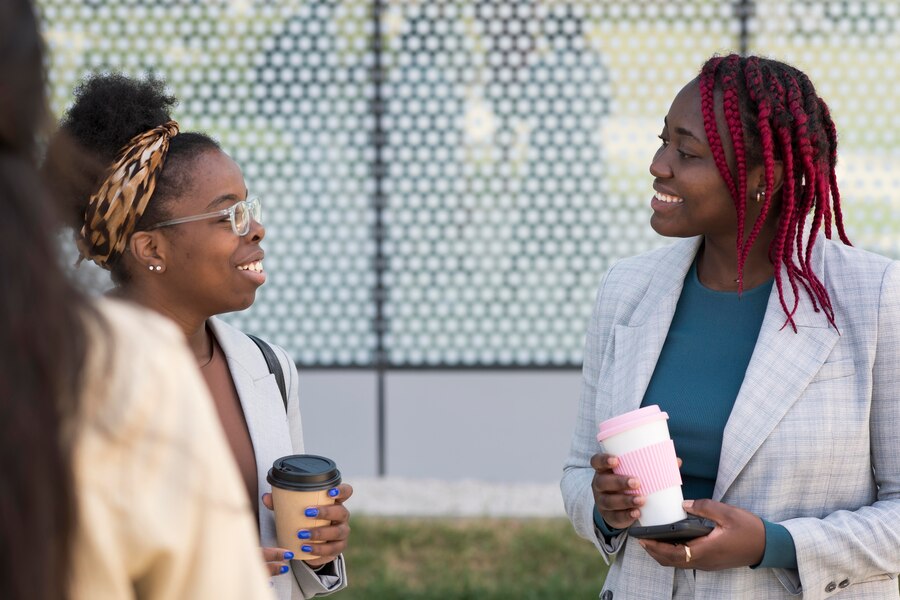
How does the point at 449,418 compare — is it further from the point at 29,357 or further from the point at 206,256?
the point at 29,357

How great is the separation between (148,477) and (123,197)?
1.53 metres

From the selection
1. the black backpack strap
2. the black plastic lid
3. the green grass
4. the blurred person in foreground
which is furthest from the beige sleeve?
the green grass

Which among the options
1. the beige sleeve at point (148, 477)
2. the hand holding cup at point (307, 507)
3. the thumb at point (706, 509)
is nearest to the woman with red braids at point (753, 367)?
the thumb at point (706, 509)

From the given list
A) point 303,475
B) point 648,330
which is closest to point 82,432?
point 303,475

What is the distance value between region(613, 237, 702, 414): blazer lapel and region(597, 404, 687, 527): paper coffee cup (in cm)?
27

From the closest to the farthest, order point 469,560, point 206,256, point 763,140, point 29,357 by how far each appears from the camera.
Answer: point 29,357, point 763,140, point 206,256, point 469,560

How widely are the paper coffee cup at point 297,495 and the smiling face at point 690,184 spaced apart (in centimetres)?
89

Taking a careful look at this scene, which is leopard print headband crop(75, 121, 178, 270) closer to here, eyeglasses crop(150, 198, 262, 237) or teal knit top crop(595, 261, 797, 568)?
eyeglasses crop(150, 198, 262, 237)

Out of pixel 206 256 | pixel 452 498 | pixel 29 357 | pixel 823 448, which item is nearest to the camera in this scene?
pixel 29 357

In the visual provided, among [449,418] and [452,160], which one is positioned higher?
[452,160]

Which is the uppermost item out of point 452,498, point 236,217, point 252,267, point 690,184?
point 690,184

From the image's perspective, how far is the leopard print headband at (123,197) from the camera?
2.23m

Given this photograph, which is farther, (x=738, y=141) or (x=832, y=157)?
(x=832, y=157)

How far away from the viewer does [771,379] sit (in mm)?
2061
